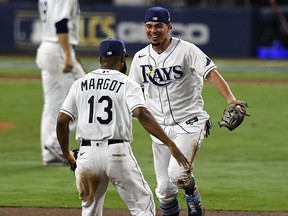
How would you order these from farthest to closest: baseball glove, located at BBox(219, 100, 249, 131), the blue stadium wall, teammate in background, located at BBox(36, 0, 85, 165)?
the blue stadium wall, teammate in background, located at BBox(36, 0, 85, 165), baseball glove, located at BBox(219, 100, 249, 131)

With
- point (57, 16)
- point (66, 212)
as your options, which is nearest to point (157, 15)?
point (66, 212)

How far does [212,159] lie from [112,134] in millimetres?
6288

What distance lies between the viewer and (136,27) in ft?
99.9

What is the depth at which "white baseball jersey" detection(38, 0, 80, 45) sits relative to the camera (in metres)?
13.1

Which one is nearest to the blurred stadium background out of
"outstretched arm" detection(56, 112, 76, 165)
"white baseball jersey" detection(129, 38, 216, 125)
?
"white baseball jersey" detection(129, 38, 216, 125)

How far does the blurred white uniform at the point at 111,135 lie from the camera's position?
26.3 ft

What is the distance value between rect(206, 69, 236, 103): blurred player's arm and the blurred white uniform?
130 centimetres

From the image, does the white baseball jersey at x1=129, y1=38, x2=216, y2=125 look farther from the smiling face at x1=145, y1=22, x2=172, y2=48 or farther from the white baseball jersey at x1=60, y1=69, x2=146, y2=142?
the white baseball jersey at x1=60, y1=69, x2=146, y2=142

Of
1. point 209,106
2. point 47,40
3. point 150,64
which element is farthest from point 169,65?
point 209,106

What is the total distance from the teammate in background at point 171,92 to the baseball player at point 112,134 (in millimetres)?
1361

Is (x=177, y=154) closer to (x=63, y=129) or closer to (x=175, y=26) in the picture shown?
(x=63, y=129)

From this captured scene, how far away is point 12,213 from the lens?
34.1ft

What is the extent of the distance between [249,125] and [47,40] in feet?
18.6

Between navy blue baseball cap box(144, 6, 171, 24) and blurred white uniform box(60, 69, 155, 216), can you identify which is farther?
navy blue baseball cap box(144, 6, 171, 24)
